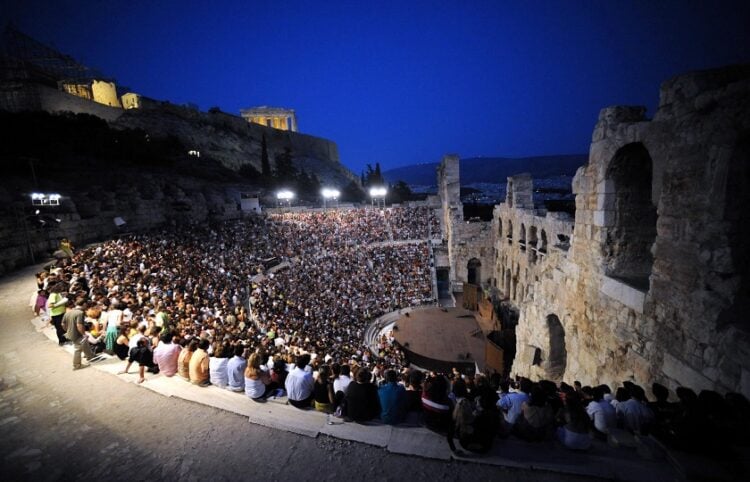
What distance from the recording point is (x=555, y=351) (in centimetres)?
857

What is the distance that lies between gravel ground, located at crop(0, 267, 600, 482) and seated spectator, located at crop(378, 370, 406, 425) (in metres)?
0.49

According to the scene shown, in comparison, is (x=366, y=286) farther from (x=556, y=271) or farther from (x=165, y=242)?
(x=556, y=271)

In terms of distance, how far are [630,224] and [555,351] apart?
4006 millimetres

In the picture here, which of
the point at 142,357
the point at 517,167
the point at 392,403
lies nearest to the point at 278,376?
the point at 392,403

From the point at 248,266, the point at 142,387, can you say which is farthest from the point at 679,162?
the point at 248,266

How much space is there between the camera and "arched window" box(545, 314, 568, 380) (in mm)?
8469

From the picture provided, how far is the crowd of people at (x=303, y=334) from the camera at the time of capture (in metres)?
4.14

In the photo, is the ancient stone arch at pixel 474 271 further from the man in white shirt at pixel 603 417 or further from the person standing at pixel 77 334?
the person standing at pixel 77 334

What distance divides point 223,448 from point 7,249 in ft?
51.4

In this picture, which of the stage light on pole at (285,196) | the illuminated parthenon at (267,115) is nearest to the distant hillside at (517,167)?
the illuminated parthenon at (267,115)

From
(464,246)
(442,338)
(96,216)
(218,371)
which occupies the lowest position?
(442,338)

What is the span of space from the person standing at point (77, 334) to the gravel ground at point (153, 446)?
40 centimetres

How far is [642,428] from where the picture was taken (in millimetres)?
4086

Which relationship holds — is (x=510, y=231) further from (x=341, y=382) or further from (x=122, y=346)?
(x=122, y=346)
